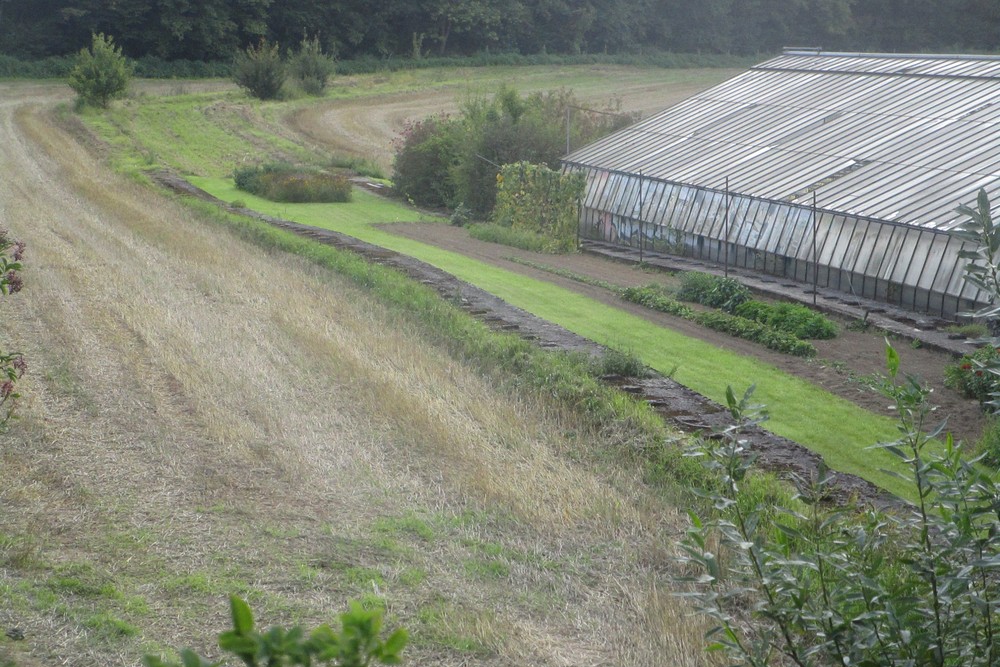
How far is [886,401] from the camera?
1430cm

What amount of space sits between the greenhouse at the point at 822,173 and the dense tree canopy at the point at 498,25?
39.3 meters

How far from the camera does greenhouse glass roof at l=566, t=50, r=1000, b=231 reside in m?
21.4

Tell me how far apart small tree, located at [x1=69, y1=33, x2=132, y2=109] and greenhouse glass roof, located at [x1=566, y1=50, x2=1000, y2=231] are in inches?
977

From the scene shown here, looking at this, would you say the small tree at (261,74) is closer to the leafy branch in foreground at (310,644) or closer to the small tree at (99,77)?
the small tree at (99,77)

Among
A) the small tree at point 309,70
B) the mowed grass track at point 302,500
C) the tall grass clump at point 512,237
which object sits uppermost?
the small tree at point 309,70

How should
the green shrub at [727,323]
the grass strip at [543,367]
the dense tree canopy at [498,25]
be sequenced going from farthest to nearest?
1. the dense tree canopy at [498,25]
2. the green shrub at [727,323]
3. the grass strip at [543,367]

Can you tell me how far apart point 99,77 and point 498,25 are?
33.6 meters

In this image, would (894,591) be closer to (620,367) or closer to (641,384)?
(641,384)

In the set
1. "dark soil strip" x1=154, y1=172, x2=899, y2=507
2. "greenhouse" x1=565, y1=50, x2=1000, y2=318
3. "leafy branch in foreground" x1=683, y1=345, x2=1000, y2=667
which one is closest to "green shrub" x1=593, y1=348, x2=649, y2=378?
"dark soil strip" x1=154, y1=172, x2=899, y2=507

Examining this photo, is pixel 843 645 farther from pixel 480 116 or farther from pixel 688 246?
pixel 480 116

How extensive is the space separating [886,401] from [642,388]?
336 centimetres

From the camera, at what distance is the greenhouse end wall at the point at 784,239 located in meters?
19.3

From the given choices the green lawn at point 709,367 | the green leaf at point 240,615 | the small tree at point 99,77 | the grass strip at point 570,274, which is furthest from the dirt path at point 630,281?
the small tree at point 99,77

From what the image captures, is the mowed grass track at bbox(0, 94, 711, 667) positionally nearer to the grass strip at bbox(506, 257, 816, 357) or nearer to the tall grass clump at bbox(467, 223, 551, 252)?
the grass strip at bbox(506, 257, 816, 357)
